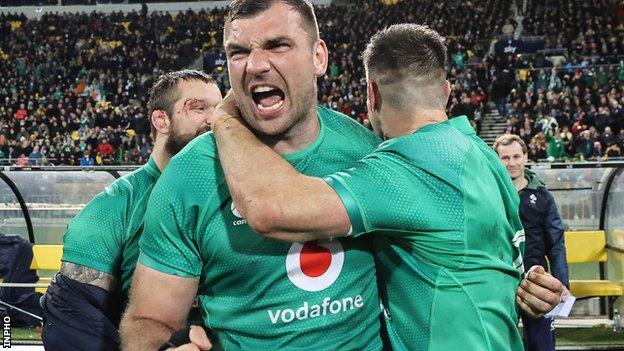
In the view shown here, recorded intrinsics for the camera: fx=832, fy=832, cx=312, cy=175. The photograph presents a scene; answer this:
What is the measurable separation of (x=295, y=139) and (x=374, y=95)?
30cm

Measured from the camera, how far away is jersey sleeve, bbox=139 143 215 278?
7.23 feet

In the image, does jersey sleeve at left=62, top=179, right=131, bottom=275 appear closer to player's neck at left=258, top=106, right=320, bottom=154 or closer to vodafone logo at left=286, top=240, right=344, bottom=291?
A: player's neck at left=258, top=106, right=320, bottom=154

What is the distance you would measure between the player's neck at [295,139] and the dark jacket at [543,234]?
4.05 metres

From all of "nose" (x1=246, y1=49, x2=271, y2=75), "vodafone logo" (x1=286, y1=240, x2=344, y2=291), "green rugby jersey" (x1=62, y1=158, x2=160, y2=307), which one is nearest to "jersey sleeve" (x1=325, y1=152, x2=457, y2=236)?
"vodafone logo" (x1=286, y1=240, x2=344, y2=291)

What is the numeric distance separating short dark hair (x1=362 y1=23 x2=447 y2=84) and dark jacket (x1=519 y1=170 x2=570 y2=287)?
3.90 metres

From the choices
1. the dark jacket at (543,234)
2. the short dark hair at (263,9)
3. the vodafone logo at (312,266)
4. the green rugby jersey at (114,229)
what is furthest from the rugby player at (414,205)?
the dark jacket at (543,234)

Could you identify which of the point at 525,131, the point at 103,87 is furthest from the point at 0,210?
the point at 103,87

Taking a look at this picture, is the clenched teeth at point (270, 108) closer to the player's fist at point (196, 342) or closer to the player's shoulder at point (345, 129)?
the player's shoulder at point (345, 129)

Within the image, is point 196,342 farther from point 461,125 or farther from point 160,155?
point 160,155

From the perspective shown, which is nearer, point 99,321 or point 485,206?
point 485,206

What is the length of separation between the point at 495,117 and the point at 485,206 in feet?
62.9

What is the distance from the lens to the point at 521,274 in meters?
2.60

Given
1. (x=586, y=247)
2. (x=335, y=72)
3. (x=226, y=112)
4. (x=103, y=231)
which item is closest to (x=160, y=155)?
(x=103, y=231)

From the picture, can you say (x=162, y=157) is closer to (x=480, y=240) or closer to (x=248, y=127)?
(x=248, y=127)
